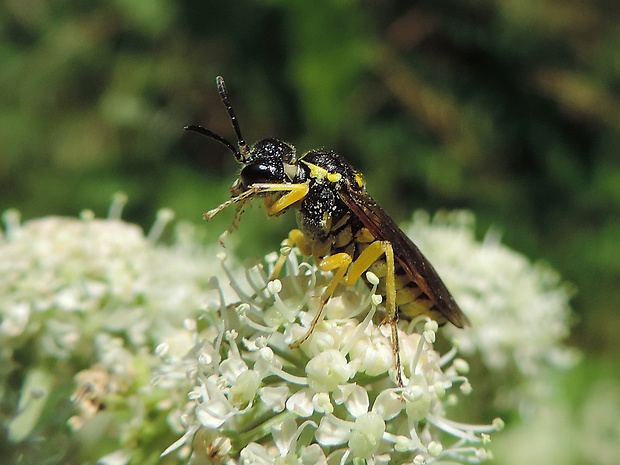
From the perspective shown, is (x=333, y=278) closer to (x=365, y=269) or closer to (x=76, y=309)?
(x=365, y=269)

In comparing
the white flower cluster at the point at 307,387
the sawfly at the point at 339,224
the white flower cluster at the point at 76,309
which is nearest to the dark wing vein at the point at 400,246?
the sawfly at the point at 339,224

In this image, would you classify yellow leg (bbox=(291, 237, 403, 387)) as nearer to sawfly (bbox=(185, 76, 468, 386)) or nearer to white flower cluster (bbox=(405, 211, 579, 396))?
sawfly (bbox=(185, 76, 468, 386))

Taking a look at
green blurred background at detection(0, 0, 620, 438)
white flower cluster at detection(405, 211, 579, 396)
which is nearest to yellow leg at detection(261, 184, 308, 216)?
white flower cluster at detection(405, 211, 579, 396)

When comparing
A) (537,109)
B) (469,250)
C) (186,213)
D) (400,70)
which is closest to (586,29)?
(537,109)

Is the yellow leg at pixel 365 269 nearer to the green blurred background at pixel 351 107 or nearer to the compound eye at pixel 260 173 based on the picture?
the compound eye at pixel 260 173

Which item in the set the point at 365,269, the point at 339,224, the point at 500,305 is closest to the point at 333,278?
the point at 365,269
